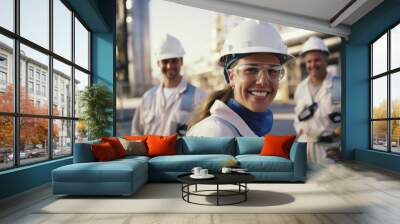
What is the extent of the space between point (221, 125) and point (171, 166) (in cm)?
268

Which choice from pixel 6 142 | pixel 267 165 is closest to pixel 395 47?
pixel 267 165

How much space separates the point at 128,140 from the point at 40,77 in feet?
5.82

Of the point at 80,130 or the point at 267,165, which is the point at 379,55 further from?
the point at 80,130

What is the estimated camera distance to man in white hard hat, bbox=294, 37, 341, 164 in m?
8.82

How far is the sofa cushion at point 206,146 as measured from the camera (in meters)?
6.67

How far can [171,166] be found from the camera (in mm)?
5883

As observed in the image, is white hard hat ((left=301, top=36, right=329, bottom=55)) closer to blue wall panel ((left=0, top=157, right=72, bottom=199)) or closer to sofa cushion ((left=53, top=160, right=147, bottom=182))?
sofa cushion ((left=53, top=160, right=147, bottom=182))

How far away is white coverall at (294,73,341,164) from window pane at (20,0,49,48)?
216 inches

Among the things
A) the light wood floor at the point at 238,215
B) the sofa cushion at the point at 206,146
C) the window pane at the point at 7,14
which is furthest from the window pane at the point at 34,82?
the sofa cushion at the point at 206,146

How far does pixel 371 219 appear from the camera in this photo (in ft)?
12.3

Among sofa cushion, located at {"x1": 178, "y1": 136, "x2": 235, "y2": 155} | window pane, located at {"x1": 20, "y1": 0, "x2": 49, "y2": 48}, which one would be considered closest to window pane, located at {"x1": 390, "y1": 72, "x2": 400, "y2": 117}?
sofa cushion, located at {"x1": 178, "y1": 136, "x2": 235, "y2": 155}

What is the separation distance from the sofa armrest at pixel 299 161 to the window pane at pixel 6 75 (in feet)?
13.6

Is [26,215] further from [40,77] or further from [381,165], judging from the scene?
[381,165]

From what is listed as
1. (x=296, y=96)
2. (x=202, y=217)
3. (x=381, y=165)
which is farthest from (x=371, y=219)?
(x=296, y=96)
